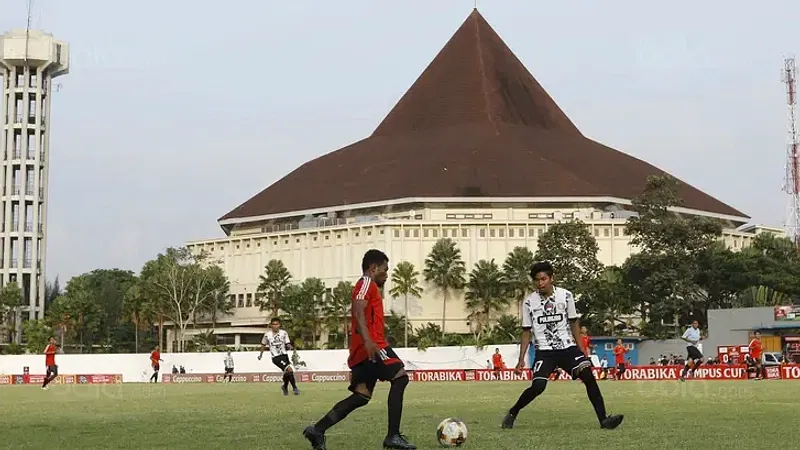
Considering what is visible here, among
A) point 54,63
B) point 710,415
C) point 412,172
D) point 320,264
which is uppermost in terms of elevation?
point 54,63

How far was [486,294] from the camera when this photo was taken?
108188 millimetres

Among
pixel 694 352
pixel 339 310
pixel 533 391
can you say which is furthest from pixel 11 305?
pixel 533 391

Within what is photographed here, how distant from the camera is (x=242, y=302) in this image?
12656cm

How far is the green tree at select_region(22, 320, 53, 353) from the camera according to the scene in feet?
300

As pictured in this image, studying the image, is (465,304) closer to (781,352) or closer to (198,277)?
(198,277)

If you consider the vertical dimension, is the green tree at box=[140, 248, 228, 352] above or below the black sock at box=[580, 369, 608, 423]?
above

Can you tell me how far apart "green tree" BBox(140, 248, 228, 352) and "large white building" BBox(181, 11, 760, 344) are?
28.3 ft

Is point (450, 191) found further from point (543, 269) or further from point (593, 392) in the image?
point (543, 269)

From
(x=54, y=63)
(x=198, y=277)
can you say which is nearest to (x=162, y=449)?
(x=198, y=277)

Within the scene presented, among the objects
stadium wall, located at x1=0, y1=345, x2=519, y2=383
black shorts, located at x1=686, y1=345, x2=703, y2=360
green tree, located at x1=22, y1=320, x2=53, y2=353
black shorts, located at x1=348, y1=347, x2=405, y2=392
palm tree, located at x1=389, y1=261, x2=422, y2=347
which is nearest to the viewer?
black shorts, located at x1=348, y1=347, x2=405, y2=392

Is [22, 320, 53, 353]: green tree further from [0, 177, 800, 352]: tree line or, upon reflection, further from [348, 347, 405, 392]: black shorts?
[348, 347, 405, 392]: black shorts

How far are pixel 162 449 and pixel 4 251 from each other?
109 meters

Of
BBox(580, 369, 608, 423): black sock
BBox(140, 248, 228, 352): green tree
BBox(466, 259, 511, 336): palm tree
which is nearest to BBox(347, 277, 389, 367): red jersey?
BBox(580, 369, 608, 423): black sock

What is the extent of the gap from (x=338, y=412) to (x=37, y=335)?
87912 millimetres
